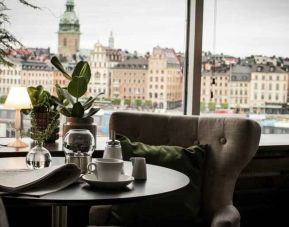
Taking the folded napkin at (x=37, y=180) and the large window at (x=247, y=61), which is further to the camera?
the large window at (x=247, y=61)

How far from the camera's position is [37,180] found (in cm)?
167

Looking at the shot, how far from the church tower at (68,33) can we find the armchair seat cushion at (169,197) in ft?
3.07

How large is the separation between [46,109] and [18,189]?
4.12 feet

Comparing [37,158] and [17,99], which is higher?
[17,99]

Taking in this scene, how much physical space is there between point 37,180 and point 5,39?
5.49 ft

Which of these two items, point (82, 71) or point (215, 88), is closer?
point (82, 71)

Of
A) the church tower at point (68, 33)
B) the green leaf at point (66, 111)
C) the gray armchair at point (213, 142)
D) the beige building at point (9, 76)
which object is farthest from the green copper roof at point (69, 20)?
the gray armchair at point (213, 142)

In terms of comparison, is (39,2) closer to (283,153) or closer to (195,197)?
(195,197)

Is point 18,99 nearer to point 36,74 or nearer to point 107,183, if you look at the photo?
point 36,74

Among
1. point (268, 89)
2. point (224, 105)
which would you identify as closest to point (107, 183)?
point (224, 105)

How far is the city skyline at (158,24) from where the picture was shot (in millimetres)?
3207

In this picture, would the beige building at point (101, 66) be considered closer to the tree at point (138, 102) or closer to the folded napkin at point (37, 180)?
the tree at point (138, 102)

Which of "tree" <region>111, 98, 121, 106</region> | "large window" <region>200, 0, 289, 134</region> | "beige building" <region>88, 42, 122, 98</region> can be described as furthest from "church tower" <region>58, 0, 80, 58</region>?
"large window" <region>200, 0, 289, 134</region>

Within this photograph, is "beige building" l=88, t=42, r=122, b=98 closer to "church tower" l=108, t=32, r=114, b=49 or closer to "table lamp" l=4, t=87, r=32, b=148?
"church tower" l=108, t=32, r=114, b=49
